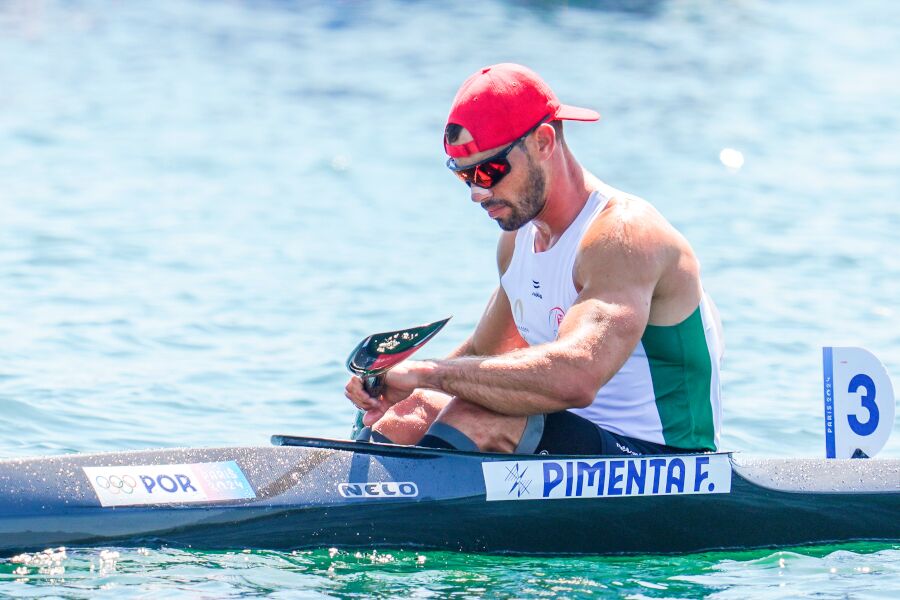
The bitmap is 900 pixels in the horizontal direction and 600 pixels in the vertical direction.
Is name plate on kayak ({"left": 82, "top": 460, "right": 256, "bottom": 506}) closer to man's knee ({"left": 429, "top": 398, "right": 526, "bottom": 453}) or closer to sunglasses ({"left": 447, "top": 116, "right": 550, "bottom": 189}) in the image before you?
man's knee ({"left": 429, "top": 398, "right": 526, "bottom": 453})

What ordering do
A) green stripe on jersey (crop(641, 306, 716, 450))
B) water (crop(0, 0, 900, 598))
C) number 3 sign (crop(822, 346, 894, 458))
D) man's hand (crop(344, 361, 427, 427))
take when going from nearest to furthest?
man's hand (crop(344, 361, 427, 427)) < green stripe on jersey (crop(641, 306, 716, 450)) < water (crop(0, 0, 900, 598)) < number 3 sign (crop(822, 346, 894, 458))

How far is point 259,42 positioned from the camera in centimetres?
2347

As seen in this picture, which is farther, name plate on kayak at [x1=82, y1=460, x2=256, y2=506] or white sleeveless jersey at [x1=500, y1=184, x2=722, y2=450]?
white sleeveless jersey at [x1=500, y1=184, x2=722, y2=450]

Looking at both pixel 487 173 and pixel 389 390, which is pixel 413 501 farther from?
pixel 487 173

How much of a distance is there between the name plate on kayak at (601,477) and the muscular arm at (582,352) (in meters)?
0.22

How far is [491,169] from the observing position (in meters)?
4.83

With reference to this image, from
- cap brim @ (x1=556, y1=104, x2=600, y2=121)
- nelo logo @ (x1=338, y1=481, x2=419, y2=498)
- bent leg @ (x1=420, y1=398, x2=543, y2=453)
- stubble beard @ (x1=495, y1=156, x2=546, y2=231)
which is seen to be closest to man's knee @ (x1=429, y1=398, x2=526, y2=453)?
bent leg @ (x1=420, y1=398, x2=543, y2=453)

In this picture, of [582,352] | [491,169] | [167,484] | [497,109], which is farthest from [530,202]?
[167,484]

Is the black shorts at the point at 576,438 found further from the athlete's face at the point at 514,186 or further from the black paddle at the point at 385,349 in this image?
the athlete's face at the point at 514,186

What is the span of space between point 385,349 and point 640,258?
86cm

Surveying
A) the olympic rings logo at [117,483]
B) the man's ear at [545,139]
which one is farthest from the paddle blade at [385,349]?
the olympic rings logo at [117,483]

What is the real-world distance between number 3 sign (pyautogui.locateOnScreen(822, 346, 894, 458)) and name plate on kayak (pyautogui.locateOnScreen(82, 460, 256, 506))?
7.25 feet

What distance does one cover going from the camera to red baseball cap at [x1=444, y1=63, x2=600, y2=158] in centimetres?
476

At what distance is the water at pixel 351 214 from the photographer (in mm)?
5020
